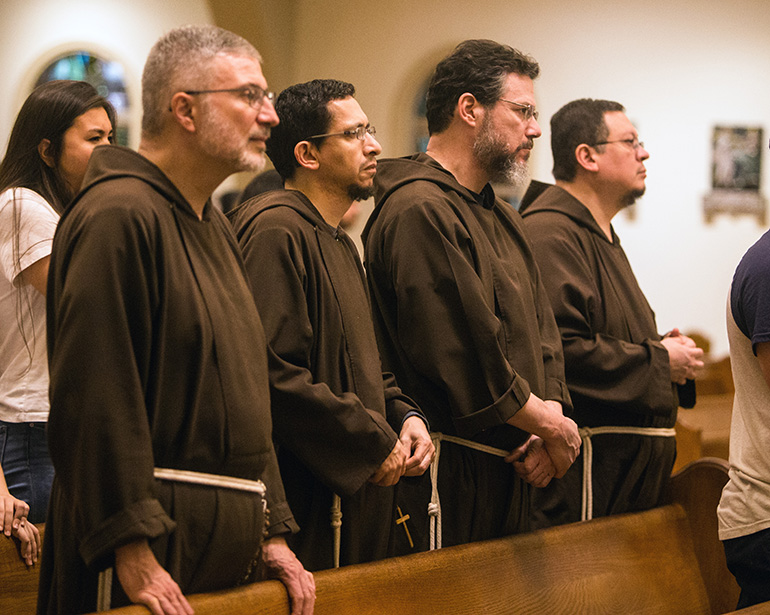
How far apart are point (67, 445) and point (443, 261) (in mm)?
1287

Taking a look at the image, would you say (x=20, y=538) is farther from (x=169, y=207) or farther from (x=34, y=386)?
(x=169, y=207)

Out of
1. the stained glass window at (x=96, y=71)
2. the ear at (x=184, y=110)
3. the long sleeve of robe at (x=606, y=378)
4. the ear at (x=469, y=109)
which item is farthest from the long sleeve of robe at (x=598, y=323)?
the stained glass window at (x=96, y=71)

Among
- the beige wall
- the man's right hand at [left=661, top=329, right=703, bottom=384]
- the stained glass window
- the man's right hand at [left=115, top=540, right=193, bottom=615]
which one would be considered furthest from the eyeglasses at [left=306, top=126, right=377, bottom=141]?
the stained glass window

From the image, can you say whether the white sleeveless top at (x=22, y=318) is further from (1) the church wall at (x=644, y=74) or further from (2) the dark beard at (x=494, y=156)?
(1) the church wall at (x=644, y=74)

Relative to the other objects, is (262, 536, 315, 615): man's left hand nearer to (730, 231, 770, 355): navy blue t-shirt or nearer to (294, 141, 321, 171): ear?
(294, 141, 321, 171): ear

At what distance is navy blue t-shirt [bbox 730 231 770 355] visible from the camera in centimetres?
232

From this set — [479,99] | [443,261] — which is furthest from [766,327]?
[479,99]

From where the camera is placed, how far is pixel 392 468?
7.91ft

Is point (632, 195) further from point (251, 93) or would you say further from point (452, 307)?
point (251, 93)

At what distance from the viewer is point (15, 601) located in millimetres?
2377

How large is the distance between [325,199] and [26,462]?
3.47 feet

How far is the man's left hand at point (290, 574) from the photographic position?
2023 millimetres

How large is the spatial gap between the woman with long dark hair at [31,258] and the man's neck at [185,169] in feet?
1.97

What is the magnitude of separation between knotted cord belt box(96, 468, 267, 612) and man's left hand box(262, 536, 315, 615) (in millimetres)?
128
